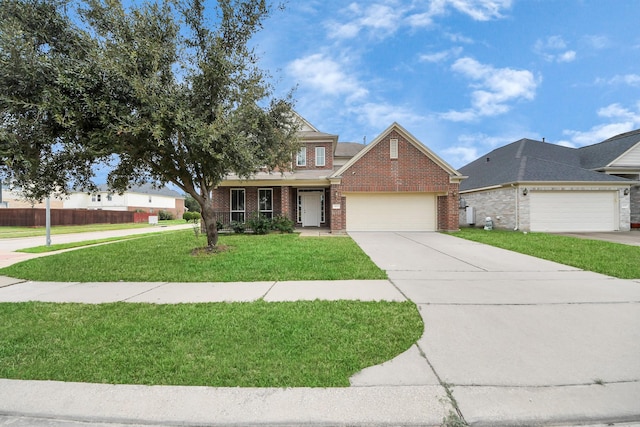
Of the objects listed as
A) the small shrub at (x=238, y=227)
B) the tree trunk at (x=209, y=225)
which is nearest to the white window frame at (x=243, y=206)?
the small shrub at (x=238, y=227)

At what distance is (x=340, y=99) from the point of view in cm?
1912

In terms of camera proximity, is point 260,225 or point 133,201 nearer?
point 260,225

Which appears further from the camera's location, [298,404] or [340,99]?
[340,99]

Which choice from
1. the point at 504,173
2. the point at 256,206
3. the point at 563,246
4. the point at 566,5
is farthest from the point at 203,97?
the point at 504,173

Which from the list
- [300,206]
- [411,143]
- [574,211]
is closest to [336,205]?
[300,206]

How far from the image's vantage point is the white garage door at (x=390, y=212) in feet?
52.7

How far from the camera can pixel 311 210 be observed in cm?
1850

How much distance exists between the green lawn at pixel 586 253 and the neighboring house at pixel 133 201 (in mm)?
36613

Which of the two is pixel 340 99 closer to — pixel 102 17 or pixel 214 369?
pixel 102 17

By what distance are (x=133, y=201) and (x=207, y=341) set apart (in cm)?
4664

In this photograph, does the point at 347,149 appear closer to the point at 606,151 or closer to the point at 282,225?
the point at 282,225

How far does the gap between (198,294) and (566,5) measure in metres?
16.0

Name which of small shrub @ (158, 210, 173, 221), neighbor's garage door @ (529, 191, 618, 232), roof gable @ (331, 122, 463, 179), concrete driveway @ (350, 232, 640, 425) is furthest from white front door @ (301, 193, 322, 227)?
small shrub @ (158, 210, 173, 221)

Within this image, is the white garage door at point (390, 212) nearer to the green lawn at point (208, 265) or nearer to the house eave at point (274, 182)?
the house eave at point (274, 182)
